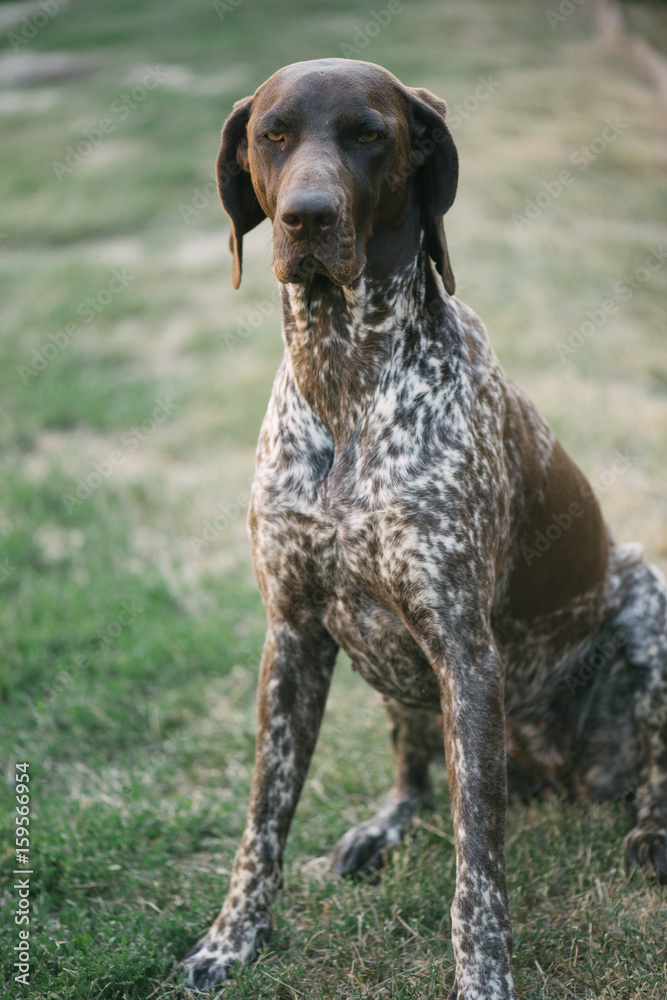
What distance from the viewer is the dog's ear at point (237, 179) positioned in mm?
2549

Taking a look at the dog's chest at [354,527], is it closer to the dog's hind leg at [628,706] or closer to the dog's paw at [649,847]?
the dog's hind leg at [628,706]

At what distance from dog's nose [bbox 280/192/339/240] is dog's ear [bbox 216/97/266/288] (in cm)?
50

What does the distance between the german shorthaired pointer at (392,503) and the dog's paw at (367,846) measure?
0.03 metres

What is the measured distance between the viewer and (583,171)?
476 inches

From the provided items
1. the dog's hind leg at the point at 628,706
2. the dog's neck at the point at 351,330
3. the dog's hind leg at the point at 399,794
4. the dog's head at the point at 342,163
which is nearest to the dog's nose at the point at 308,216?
the dog's head at the point at 342,163

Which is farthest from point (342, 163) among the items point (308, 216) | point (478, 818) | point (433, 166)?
point (478, 818)

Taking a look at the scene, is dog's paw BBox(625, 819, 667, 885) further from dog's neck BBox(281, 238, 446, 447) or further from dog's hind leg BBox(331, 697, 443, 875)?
dog's neck BBox(281, 238, 446, 447)

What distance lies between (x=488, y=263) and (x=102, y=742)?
291 inches

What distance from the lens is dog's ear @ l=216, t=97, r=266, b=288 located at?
2.55 metres

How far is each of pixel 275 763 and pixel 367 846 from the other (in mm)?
592

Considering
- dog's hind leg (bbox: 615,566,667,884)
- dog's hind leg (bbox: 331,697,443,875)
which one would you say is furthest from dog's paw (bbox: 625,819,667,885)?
dog's hind leg (bbox: 331,697,443,875)

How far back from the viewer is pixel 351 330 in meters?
2.46

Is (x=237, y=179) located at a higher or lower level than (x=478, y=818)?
higher

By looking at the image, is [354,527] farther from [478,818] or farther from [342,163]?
[342,163]
